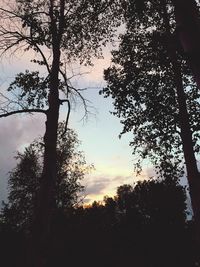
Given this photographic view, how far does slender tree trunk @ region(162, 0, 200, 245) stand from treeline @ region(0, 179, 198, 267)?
3.38m

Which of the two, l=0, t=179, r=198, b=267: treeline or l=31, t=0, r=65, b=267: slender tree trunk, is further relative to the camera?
l=0, t=179, r=198, b=267: treeline

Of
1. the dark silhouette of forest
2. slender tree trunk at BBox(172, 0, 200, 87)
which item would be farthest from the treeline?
slender tree trunk at BBox(172, 0, 200, 87)

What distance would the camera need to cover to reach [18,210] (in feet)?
147

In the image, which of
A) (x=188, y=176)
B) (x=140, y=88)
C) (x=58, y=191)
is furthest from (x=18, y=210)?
(x=188, y=176)

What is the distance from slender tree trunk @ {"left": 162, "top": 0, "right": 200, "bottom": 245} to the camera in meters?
14.2

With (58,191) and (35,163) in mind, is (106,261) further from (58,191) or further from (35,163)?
(35,163)

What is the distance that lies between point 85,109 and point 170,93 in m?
5.04

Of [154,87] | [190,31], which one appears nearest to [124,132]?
[154,87]

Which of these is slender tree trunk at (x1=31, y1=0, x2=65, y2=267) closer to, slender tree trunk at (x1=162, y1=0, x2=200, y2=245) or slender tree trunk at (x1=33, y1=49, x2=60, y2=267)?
slender tree trunk at (x1=33, y1=49, x2=60, y2=267)

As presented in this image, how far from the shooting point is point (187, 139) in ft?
51.8

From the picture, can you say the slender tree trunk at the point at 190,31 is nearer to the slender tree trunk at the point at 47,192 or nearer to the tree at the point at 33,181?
the slender tree trunk at the point at 47,192

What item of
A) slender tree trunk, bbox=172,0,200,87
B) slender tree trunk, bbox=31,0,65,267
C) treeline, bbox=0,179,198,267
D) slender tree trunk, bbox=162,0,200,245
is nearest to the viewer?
slender tree trunk, bbox=172,0,200,87

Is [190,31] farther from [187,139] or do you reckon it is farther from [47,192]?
[187,139]

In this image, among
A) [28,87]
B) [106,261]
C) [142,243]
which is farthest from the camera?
[142,243]
